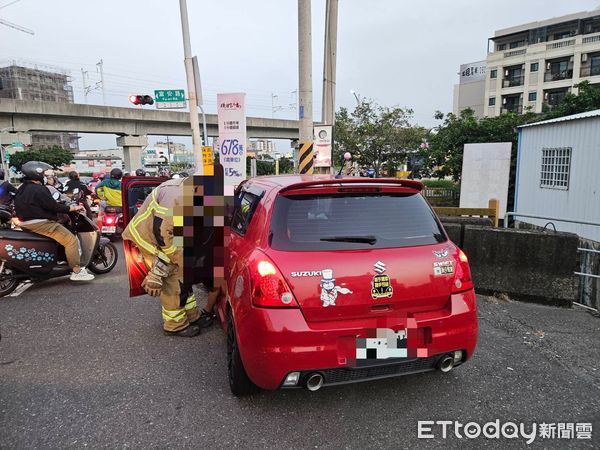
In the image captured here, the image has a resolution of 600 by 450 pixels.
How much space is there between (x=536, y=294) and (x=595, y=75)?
52.2m

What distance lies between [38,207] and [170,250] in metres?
2.87

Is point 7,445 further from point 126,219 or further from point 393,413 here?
point 126,219


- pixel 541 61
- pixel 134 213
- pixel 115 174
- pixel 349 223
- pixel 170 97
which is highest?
pixel 541 61

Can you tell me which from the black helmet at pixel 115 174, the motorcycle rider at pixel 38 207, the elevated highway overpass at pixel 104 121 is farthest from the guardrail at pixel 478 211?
the elevated highway overpass at pixel 104 121

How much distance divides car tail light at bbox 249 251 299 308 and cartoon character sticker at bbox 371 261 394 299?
506 millimetres

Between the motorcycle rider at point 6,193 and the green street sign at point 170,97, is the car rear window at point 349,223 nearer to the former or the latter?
the motorcycle rider at point 6,193

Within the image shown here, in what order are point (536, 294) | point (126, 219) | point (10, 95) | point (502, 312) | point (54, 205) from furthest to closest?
point (10, 95) → point (126, 219) → point (54, 205) → point (536, 294) → point (502, 312)

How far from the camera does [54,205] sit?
5.77m

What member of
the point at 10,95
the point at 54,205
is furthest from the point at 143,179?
the point at 10,95

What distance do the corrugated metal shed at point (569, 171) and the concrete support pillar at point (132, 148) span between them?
2748cm

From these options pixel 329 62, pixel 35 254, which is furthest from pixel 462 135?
pixel 35 254

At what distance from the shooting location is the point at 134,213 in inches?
310

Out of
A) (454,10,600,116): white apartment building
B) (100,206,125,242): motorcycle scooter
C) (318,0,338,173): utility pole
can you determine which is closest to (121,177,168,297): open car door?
(100,206,125,242): motorcycle scooter

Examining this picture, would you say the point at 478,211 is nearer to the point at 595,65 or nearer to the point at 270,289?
the point at 270,289
